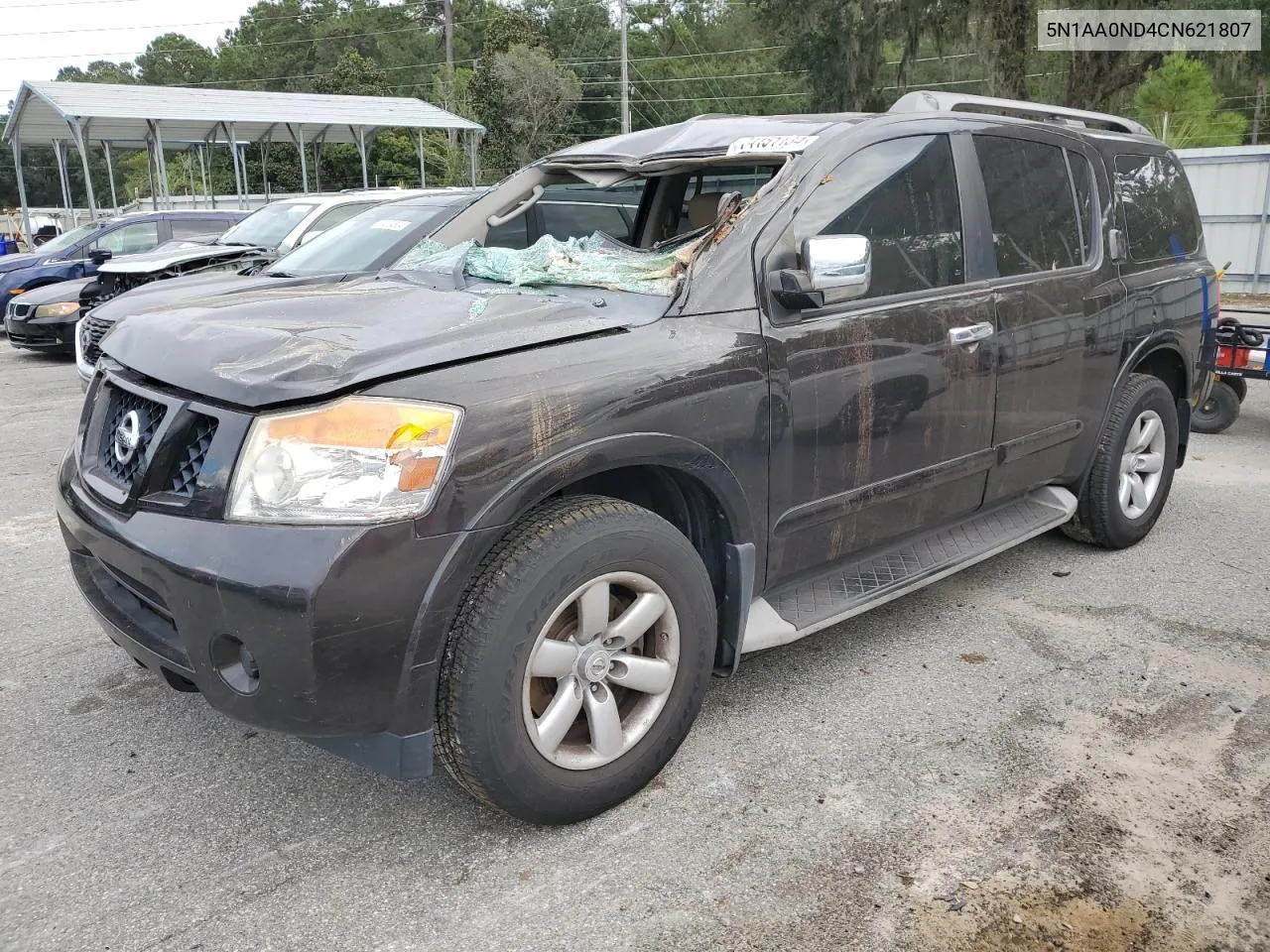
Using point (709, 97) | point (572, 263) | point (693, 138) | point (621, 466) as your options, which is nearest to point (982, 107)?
point (693, 138)

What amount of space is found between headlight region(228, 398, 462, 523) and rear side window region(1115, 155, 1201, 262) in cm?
352

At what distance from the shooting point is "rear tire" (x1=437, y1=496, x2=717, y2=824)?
236 centimetres

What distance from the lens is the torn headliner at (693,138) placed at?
11.4 ft

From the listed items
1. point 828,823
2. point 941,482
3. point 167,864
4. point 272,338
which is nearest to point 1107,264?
point 941,482

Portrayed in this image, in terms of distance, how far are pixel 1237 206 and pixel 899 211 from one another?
14103 mm

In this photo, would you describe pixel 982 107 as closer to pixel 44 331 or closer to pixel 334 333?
pixel 334 333

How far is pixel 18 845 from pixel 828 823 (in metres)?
2.09

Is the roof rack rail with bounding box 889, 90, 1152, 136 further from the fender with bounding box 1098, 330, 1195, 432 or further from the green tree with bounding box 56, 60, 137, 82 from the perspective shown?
the green tree with bounding box 56, 60, 137, 82

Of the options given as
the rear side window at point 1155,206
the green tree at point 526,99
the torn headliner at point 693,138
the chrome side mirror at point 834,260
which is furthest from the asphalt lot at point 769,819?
the green tree at point 526,99

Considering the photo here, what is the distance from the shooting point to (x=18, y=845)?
2.61 meters

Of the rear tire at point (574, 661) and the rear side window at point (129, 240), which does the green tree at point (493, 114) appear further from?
the rear tire at point (574, 661)

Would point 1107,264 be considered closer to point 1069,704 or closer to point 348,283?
point 1069,704

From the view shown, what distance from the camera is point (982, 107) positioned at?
156 inches

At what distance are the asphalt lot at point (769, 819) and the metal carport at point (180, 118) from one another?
1867 cm
